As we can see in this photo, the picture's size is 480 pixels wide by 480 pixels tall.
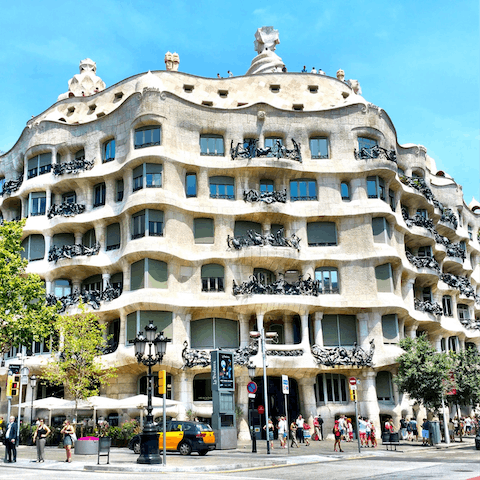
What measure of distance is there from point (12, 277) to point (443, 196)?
42.1 metres

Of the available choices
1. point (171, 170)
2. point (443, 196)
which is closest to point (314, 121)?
point (171, 170)

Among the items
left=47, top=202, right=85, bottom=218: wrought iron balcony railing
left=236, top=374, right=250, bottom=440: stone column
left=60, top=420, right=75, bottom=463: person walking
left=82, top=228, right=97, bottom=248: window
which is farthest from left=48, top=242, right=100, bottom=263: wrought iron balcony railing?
left=60, top=420, right=75, bottom=463: person walking

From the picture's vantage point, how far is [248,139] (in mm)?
47000

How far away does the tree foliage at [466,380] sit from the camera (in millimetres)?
39250

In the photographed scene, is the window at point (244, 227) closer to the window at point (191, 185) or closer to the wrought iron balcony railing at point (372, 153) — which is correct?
the window at point (191, 185)

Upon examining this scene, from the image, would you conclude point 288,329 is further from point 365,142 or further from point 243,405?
point 365,142

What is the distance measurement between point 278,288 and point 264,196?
21.9ft

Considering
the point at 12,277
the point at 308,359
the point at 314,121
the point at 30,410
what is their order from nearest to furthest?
the point at 12,277 < the point at 308,359 < the point at 30,410 < the point at 314,121

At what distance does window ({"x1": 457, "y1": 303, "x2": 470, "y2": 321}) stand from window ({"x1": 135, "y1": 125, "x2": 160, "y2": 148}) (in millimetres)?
32736

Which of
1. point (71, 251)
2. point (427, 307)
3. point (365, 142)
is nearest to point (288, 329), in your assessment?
point (427, 307)

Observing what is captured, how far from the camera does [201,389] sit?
42.5 metres

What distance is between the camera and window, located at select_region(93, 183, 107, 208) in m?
46.6

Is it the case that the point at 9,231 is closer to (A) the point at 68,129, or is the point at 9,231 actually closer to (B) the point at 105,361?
(B) the point at 105,361

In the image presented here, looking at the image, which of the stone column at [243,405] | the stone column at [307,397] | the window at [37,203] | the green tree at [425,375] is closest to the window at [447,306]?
the green tree at [425,375]
